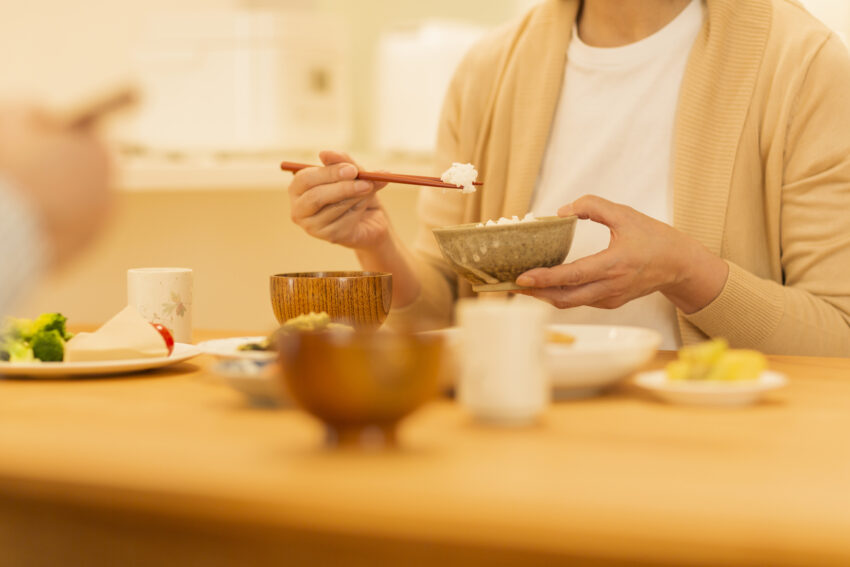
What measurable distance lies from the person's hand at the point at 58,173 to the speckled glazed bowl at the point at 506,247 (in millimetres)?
576

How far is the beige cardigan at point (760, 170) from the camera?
1.27 meters

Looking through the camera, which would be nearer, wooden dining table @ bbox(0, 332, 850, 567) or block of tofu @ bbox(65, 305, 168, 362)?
wooden dining table @ bbox(0, 332, 850, 567)

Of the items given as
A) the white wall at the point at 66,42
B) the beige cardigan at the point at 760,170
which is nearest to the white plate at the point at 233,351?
the beige cardigan at the point at 760,170

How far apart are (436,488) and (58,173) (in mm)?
290

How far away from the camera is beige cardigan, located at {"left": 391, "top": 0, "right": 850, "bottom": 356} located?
1.27 metres

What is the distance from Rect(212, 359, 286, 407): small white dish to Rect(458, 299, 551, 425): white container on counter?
0.17 meters

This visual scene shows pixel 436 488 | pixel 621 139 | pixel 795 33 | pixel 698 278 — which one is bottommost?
pixel 436 488

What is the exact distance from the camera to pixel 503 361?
0.70 metres

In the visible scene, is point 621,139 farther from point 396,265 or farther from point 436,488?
point 436,488

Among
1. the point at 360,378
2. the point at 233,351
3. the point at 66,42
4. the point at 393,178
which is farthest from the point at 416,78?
the point at 360,378

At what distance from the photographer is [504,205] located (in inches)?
65.2

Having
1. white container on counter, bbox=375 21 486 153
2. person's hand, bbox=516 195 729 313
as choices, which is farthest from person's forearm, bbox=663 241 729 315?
white container on counter, bbox=375 21 486 153

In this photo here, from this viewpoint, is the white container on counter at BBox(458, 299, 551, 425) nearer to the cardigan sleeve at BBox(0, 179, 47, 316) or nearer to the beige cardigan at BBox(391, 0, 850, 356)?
the cardigan sleeve at BBox(0, 179, 47, 316)

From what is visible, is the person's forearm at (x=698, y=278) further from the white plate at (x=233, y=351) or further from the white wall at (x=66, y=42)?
the white wall at (x=66, y=42)
